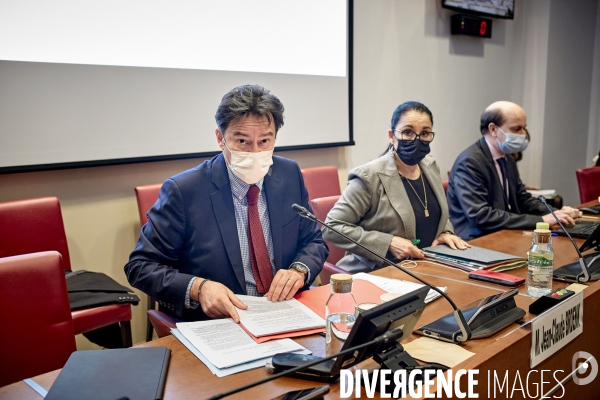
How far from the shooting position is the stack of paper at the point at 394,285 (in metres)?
1.60

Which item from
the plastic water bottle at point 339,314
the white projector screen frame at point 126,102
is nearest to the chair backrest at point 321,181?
the white projector screen frame at point 126,102

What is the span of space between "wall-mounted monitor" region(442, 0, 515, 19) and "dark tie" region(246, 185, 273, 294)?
123 inches

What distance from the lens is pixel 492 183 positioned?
9.45ft

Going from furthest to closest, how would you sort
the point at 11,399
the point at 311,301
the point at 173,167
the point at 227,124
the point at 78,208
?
the point at 173,167 < the point at 78,208 < the point at 227,124 < the point at 311,301 < the point at 11,399

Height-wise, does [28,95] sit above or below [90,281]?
above

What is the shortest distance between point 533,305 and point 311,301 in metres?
0.60

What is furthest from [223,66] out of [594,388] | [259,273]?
[594,388]

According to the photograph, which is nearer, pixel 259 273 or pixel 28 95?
pixel 259 273

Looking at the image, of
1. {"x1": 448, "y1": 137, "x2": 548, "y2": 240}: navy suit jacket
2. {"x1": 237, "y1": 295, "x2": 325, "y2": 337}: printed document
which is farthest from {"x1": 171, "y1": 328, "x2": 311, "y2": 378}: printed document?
{"x1": 448, "y1": 137, "x2": 548, "y2": 240}: navy suit jacket

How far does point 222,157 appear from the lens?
1781 millimetres

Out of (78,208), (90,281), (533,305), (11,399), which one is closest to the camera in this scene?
(11,399)

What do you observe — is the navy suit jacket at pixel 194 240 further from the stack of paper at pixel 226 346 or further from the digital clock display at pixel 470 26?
the digital clock display at pixel 470 26

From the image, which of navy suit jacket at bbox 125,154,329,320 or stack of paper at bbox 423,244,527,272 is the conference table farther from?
navy suit jacket at bbox 125,154,329,320

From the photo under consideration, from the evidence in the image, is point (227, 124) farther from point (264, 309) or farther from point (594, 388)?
point (594, 388)
